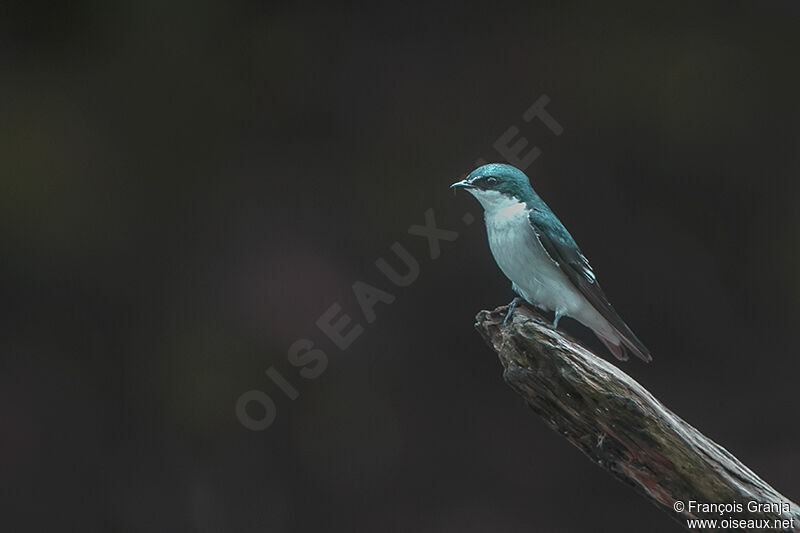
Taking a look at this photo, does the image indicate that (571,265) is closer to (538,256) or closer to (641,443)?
(538,256)

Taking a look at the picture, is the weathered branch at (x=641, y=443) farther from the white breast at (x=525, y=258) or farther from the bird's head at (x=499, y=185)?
the bird's head at (x=499, y=185)

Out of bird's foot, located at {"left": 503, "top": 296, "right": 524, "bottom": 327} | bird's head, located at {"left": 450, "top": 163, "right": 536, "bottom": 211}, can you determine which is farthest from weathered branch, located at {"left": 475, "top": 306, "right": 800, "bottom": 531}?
bird's head, located at {"left": 450, "top": 163, "right": 536, "bottom": 211}

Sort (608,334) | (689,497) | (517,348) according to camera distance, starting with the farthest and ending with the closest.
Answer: (608,334) < (517,348) < (689,497)

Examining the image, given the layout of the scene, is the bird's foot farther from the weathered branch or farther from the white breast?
the weathered branch

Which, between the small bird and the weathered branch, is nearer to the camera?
the weathered branch

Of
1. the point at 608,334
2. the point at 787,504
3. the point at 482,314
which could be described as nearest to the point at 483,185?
the point at 482,314

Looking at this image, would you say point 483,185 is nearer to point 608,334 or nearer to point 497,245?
point 497,245

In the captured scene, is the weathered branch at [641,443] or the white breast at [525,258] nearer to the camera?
the weathered branch at [641,443]

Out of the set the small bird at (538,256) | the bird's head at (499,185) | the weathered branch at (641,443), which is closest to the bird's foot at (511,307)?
the small bird at (538,256)
